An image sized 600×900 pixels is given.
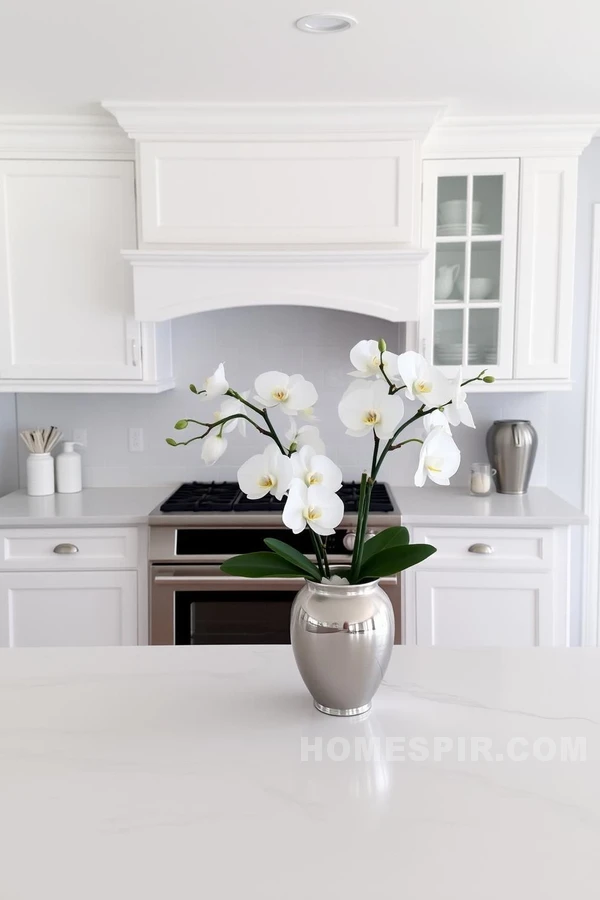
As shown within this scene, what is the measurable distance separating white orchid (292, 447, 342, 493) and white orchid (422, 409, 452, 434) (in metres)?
0.14

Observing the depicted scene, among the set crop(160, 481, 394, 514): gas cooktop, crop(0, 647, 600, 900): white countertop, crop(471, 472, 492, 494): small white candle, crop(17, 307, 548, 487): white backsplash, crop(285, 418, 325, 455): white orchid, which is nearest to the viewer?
crop(0, 647, 600, 900): white countertop

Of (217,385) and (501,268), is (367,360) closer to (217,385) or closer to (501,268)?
(217,385)

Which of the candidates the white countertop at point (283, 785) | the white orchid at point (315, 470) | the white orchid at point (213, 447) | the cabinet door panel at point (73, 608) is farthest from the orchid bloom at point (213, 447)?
the cabinet door panel at point (73, 608)

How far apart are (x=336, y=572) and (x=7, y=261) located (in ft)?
7.78

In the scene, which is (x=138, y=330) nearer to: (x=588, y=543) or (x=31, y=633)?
(x=31, y=633)

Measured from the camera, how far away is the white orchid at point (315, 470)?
106cm

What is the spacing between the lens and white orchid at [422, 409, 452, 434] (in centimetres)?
107

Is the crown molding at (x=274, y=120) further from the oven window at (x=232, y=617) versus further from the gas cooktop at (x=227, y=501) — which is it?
the oven window at (x=232, y=617)

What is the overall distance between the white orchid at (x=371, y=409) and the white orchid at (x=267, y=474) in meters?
0.11

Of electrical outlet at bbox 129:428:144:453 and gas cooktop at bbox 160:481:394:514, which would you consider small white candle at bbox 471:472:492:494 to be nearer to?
gas cooktop at bbox 160:481:394:514

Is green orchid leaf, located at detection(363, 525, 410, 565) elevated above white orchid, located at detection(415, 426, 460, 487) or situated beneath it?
situated beneath

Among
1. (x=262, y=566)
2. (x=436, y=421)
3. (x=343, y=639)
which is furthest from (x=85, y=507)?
(x=436, y=421)

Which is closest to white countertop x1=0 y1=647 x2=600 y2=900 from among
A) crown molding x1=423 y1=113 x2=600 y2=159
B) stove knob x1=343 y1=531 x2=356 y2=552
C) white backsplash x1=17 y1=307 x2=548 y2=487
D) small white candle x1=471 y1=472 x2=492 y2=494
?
stove knob x1=343 y1=531 x2=356 y2=552

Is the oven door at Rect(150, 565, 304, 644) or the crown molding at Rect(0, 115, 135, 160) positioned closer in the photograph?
the oven door at Rect(150, 565, 304, 644)
